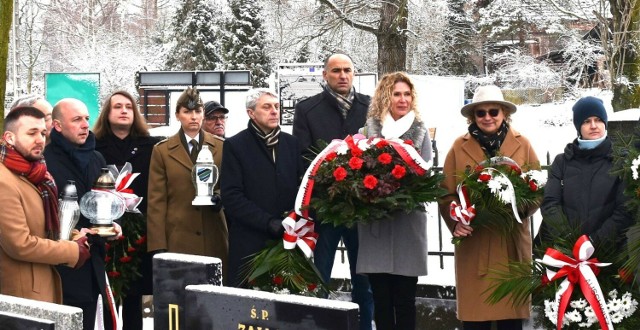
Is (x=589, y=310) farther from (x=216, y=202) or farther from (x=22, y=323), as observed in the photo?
(x=22, y=323)

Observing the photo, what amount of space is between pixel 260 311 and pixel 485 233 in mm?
2649

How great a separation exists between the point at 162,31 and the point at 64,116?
4558 cm

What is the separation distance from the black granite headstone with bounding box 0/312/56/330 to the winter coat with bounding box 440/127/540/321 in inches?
121

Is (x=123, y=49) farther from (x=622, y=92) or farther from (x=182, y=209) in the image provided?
(x=182, y=209)

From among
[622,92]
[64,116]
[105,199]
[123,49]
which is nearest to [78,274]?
[105,199]

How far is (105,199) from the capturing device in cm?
641

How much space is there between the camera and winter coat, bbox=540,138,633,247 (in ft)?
19.4

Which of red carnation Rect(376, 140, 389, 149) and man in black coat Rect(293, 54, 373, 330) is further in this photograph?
man in black coat Rect(293, 54, 373, 330)

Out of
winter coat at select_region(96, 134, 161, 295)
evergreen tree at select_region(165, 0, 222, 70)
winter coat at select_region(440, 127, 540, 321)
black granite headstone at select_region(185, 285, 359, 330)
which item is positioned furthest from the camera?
evergreen tree at select_region(165, 0, 222, 70)

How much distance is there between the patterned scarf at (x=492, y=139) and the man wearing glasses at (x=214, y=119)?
2.48 m

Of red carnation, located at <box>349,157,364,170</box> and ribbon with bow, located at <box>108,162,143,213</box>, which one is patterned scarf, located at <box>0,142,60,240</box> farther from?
red carnation, located at <box>349,157,364,170</box>

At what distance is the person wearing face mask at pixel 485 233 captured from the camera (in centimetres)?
663

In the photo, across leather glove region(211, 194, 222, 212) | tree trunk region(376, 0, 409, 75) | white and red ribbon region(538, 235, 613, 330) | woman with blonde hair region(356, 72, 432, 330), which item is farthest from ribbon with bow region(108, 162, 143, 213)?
tree trunk region(376, 0, 409, 75)

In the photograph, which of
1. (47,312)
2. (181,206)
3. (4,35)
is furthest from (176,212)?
(4,35)
